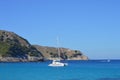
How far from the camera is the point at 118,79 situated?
64.6 m

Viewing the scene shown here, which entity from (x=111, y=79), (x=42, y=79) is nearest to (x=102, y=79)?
(x=111, y=79)

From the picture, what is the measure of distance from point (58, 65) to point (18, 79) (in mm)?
65606

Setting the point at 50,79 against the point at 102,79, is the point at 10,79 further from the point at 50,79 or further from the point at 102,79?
the point at 102,79

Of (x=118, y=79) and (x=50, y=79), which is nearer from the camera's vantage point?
(x=118, y=79)

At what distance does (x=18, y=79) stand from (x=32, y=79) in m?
2.76

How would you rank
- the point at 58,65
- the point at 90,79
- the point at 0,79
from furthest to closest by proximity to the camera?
the point at 58,65 → the point at 90,79 → the point at 0,79

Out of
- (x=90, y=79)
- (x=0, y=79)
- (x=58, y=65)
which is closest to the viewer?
(x=0, y=79)

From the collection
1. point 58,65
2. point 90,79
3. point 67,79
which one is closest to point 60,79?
point 67,79

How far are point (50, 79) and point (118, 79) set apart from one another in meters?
13.4

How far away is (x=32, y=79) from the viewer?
67.2 meters

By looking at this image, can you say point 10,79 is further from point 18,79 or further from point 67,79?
point 67,79

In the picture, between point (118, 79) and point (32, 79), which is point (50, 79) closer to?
point (32, 79)

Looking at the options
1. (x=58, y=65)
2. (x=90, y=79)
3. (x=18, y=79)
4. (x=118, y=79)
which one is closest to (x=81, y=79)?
(x=90, y=79)

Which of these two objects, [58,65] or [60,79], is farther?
[58,65]
